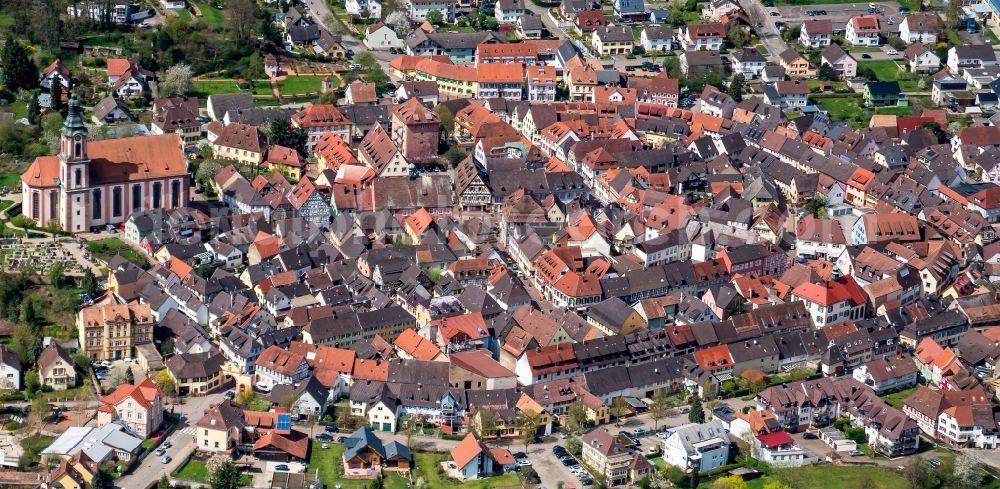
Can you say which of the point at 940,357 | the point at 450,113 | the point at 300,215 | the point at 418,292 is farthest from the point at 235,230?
the point at 940,357

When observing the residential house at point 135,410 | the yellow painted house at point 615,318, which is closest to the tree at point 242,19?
the yellow painted house at point 615,318

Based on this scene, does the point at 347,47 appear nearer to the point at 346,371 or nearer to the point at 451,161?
the point at 451,161

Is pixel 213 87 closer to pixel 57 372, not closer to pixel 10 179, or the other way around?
pixel 10 179

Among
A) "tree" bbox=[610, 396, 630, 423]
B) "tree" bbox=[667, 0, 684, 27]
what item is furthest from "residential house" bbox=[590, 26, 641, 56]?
"tree" bbox=[610, 396, 630, 423]

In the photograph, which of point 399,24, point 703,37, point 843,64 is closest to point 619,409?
point 843,64

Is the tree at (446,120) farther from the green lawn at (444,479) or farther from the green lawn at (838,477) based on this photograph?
the green lawn at (838,477)
